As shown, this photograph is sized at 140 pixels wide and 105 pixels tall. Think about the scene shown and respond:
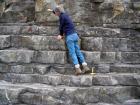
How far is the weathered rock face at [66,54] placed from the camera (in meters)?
8.12

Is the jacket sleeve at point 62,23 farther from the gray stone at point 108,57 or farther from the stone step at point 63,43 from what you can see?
the gray stone at point 108,57

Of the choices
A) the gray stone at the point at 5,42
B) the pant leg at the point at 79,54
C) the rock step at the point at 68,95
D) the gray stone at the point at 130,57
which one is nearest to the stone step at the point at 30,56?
the gray stone at the point at 5,42

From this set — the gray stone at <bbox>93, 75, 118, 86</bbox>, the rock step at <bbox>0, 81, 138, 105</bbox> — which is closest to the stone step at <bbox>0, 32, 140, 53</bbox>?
the gray stone at <bbox>93, 75, 118, 86</bbox>

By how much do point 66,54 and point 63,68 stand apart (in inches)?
15.0

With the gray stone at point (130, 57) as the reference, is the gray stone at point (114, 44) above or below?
above

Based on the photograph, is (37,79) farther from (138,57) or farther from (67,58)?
(138,57)

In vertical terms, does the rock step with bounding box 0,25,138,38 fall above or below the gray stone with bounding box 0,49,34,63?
above

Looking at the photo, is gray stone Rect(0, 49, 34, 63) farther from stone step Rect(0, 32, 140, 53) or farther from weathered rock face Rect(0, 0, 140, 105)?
stone step Rect(0, 32, 140, 53)

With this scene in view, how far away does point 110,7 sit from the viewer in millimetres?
9773

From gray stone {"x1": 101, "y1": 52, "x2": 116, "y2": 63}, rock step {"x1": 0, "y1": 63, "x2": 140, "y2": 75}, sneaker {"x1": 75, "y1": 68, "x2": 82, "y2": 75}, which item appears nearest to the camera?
sneaker {"x1": 75, "y1": 68, "x2": 82, "y2": 75}

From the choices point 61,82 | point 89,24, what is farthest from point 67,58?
point 89,24

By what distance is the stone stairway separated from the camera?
8.09 m

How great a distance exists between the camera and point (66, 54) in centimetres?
888

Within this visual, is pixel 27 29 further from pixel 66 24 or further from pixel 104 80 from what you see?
pixel 104 80
